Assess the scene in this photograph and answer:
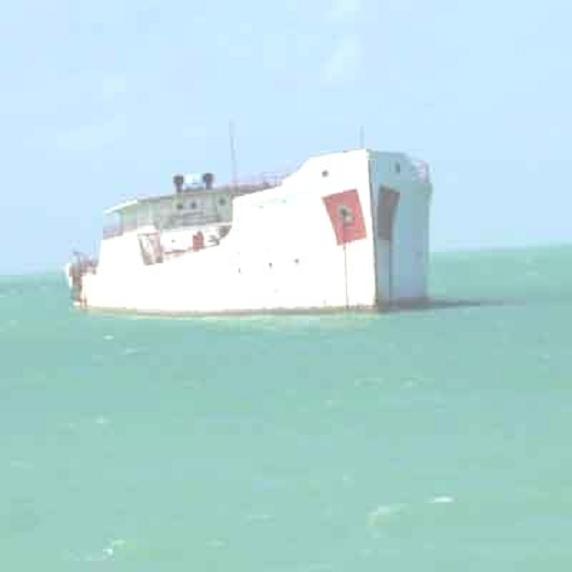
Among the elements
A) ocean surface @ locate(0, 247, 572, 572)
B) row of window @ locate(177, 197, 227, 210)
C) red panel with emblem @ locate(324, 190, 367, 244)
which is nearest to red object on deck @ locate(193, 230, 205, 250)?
row of window @ locate(177, 197, 227, 210)

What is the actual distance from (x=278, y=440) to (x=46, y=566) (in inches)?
375

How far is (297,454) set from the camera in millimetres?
28016

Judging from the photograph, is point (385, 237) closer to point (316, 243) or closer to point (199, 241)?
point (316, 243)

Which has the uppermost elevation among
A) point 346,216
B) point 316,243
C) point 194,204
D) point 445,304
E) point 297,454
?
point 194,204

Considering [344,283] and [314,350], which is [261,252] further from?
[314,350]

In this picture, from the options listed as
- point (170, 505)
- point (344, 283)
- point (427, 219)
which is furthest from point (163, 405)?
point (427, 219)

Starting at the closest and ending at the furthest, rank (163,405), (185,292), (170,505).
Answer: (170,505)
(163,405)
(185,292)

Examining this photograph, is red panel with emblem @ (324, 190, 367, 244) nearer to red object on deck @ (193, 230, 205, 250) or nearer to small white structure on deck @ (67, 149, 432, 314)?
small white structure on deck @ (67, 149, 432, 314)

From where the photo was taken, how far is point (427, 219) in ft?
196

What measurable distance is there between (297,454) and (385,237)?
28604 mm

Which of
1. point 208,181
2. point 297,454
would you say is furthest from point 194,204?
point 297,454

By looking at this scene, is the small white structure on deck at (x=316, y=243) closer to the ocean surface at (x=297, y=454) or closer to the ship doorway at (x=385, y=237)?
the ship doorway at (x=385, y=237)

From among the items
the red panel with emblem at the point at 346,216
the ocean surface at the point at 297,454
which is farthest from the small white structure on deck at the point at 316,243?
the ocean surface at the point at 297,454

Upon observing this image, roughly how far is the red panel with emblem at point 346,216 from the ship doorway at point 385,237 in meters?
0.66
